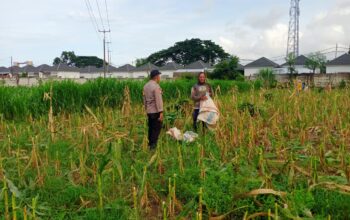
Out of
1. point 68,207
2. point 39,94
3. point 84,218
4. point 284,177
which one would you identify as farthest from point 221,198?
point 39,94

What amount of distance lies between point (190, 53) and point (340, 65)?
92.0 ft

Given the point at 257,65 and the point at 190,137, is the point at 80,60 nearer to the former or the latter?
the point at 257,65

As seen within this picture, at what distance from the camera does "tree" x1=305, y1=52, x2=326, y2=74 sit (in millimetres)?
40031

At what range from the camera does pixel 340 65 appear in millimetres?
39938

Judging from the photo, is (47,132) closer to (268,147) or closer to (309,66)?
(268,147)

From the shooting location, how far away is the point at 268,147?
5164mm

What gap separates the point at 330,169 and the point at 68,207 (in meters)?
2.85

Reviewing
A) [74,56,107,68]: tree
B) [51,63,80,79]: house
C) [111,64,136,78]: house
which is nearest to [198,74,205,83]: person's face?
[111,64,136,78]: house

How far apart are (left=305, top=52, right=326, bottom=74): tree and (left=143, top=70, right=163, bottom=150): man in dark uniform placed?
38.2 meters

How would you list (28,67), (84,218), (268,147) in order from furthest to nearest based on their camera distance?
(28,67), (268,147), (84,218)

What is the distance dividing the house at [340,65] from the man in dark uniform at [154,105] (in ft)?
129

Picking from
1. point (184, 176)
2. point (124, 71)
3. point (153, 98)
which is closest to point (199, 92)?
point (153, 98)

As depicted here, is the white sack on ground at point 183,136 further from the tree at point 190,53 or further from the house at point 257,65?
the tree at point 190,53

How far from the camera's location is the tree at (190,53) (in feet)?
200
